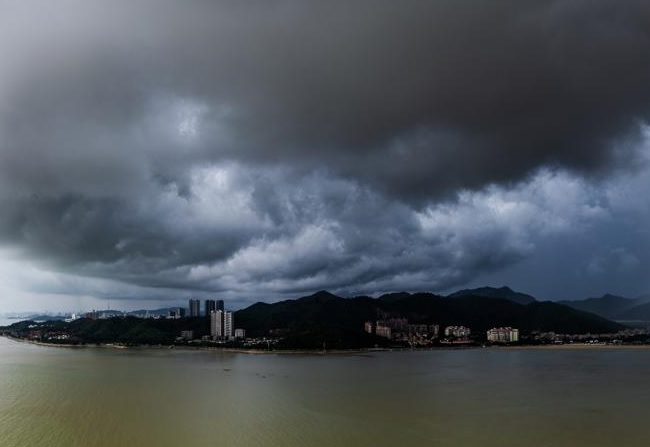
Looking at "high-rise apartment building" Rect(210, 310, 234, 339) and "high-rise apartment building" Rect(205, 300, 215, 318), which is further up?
"high-rise apartment building" Rect(205, 300, 215, 318)

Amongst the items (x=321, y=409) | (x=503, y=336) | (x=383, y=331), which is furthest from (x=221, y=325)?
(x=321, y=409)

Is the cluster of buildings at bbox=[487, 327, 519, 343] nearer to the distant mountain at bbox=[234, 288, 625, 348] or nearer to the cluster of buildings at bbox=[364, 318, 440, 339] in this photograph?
the cluster of buildings at bbox=[364, 318, 440, 339]

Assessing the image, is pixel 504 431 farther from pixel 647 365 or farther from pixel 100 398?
pixel 647 365

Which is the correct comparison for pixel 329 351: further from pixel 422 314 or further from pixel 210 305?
pixel 422 314

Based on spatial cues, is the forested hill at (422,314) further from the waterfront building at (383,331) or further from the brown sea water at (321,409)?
the brown sea water at (321,409)

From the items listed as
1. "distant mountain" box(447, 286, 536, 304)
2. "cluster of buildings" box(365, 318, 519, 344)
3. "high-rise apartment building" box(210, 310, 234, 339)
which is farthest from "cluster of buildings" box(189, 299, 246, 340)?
"distant mountain" box(447, 286, 536, 304)
